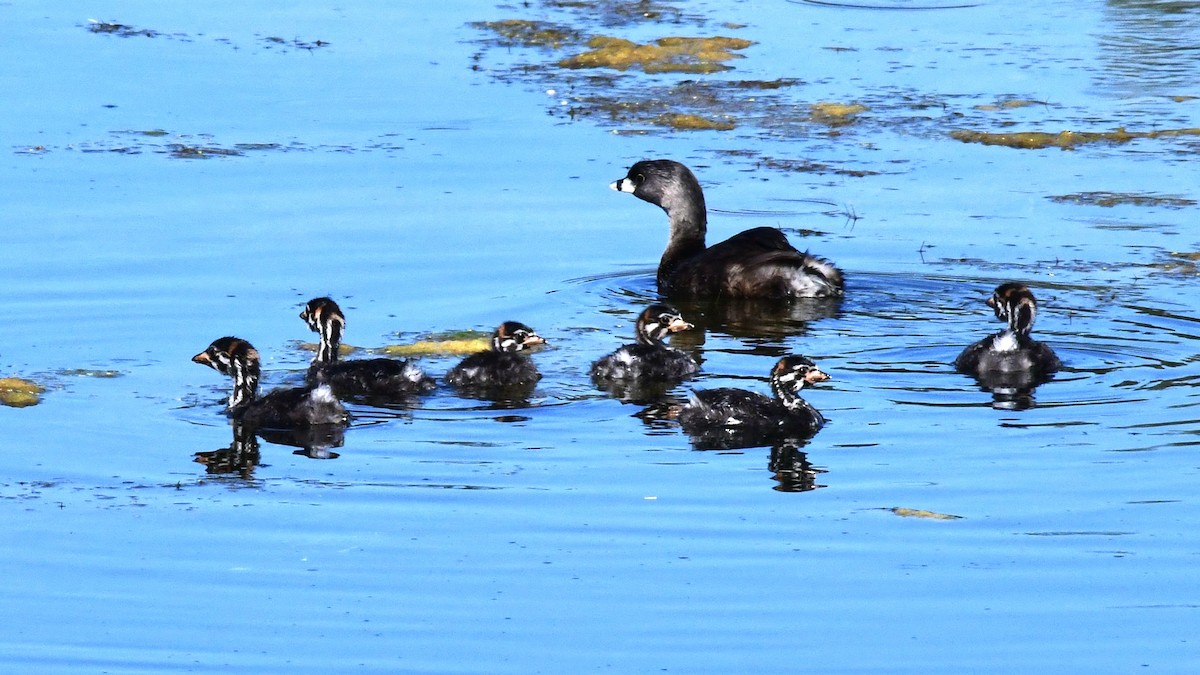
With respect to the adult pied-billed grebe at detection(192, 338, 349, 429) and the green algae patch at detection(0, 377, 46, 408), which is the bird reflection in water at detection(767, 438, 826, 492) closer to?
the adult pied-billed grebe at detection(192, 338, 349, 429)

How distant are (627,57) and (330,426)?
1107 cm

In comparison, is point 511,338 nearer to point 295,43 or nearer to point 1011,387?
point 1011,387

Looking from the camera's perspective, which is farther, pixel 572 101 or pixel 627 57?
pixel 627 57

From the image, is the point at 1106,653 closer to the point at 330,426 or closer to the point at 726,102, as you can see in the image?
the point at 330,426

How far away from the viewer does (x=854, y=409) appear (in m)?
11.5

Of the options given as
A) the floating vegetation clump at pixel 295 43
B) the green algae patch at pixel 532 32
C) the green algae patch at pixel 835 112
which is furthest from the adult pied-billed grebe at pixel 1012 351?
the floating vegetation clump at pixel 295 43

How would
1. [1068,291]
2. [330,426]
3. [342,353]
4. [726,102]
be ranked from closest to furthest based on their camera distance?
1. [330,426]
2. [342,353]
3. [1068,291]
4. [726,102]

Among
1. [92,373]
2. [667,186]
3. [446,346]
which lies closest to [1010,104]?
[667,186]

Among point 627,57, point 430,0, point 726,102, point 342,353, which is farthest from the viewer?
point 430,0

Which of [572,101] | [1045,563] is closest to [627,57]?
[572,101]

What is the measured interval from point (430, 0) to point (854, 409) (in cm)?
1421

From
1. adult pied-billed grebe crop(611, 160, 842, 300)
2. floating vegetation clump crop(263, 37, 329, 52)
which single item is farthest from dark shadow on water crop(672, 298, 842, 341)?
floating vegetation clump crop(263, 37, 329, 52)

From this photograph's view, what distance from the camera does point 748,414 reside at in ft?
36.9

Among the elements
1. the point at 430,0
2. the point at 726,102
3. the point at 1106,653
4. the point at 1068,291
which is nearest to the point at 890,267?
the point at 1068,291
